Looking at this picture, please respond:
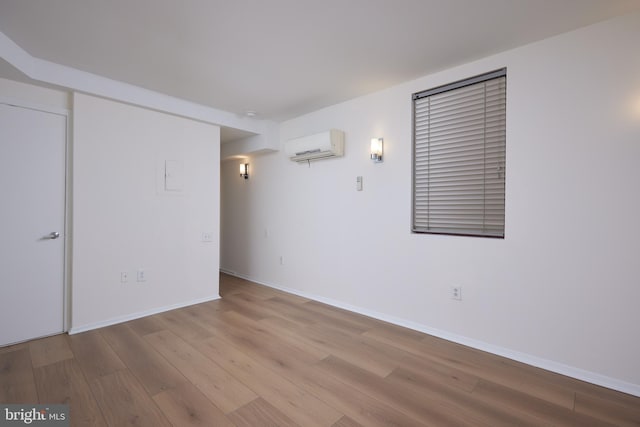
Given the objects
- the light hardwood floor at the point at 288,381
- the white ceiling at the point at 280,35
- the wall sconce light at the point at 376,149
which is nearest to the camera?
the light hardwood floor at the point at 288,381

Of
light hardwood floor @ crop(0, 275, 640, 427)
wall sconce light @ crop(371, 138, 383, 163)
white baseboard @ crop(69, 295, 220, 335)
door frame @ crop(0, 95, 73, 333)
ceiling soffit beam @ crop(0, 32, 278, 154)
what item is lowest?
light hardwood floor @ crop(0, 275, 640, 427)

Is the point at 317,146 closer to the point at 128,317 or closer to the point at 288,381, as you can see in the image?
the point at 288,381

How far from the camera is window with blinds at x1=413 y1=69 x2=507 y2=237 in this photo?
2.60m

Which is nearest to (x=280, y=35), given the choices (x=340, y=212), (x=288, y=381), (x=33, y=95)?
(x=340, y=212)

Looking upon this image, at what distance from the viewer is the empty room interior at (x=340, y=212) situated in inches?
78.0

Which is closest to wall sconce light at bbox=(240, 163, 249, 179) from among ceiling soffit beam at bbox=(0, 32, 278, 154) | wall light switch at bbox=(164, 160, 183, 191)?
ceiling soffit beam at bbox=(0, 32, 278, 154)

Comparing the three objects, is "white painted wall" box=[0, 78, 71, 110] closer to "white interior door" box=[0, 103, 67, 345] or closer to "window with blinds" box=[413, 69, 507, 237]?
"white interior door" box=[0, 103, 67, 345]

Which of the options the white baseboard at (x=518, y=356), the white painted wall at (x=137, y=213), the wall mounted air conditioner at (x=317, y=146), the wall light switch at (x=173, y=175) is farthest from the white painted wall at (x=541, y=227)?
the wall light switch at (x=173, y=175)

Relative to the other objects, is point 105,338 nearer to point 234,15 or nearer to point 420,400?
point 420,400

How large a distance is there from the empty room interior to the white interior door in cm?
2

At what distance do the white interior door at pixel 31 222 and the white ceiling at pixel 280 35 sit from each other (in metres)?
0.56

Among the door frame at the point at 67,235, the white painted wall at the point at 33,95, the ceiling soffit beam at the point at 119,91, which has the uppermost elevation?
the ceiling soffit beam at the point at 119,91

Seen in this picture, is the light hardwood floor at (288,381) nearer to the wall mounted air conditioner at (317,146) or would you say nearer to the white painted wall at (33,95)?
the wall mounted air conditioner at (317,146)

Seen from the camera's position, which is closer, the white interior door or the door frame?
the white interior door
